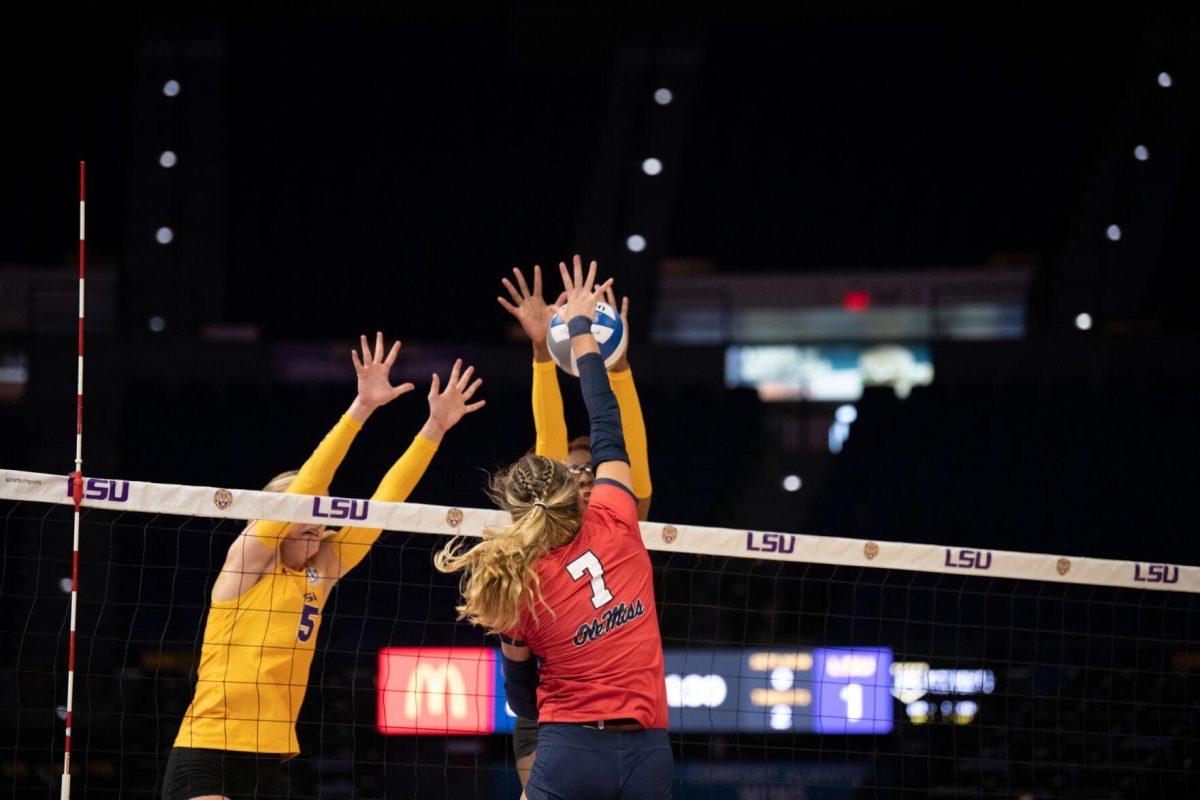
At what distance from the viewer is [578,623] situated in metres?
3.41

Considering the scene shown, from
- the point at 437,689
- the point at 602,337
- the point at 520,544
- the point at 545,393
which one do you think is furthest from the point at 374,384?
the point at 437,689

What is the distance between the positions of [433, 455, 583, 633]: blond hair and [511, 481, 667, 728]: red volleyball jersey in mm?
55

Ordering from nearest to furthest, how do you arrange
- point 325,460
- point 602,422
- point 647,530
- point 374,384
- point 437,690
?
point 602,422, point 325,460, point 374,384, point 647,530, point 437,690

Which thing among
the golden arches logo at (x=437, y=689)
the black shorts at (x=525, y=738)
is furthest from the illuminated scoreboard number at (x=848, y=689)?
the black shorts at (x=525, y=738)

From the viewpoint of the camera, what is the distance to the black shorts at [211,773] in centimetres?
427

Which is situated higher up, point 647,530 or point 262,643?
point 647,530

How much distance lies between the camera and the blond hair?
3297mm

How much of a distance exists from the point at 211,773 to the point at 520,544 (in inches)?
65.6

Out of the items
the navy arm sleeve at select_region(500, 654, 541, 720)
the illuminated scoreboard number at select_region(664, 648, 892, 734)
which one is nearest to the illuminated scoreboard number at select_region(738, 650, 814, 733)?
the illuminated scoreboard number at select_region(664, 648, 892, 734)

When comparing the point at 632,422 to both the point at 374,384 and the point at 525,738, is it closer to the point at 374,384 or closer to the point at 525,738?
the point at 374,384

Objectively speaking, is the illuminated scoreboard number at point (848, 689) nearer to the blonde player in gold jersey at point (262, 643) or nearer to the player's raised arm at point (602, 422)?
the blonde player in gold jersey at point (262, 643)

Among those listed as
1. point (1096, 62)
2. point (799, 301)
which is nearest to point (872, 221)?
point (799, 301)

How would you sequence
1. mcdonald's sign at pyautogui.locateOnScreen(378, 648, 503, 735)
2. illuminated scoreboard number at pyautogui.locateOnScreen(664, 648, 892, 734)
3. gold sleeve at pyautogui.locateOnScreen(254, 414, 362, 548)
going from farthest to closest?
illuminated scoreboard number at pyautogui.locateOnScreen(664, 648, 892, 734) → mcdonald's sign at pyautogui.locateOnScreen(378, 648, 503, 735) → gold sleeve at pyautogui.locateOnScreen(254, 414, 362, 548)

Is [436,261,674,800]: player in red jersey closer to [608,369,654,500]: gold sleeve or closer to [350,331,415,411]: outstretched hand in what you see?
[608,369,654,500]: gold sleeve
